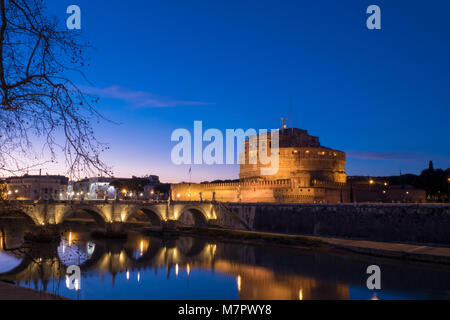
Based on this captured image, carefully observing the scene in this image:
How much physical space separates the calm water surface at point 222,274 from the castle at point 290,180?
46.1ft

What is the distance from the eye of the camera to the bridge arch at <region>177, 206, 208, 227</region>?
35.6 meters

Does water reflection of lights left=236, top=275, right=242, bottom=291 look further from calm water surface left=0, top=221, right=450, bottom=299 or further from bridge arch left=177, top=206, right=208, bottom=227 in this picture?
bridge arch left=177, top=206, right=208, bottom=227

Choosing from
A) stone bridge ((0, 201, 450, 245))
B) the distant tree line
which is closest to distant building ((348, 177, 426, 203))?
the distant tree line

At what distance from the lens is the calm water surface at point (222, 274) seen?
14242 millimetres

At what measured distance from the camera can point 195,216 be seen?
37906 millimetres

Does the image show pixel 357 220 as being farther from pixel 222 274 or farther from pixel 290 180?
pixel 290 180

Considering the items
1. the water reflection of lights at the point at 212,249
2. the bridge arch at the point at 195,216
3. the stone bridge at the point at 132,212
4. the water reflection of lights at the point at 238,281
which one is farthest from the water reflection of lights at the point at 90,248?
the bridge arch at the point at 195,216

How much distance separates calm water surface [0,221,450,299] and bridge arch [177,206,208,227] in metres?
10.6

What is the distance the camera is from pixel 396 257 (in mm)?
19578

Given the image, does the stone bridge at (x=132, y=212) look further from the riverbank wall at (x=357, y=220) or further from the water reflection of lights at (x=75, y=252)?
the water reflection of lights at (x=75, y=252)

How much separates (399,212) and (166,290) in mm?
15254

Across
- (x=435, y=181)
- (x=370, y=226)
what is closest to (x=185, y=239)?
(x=370, y=226)
